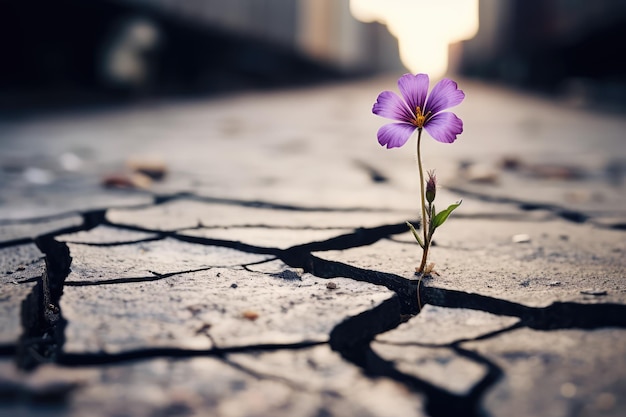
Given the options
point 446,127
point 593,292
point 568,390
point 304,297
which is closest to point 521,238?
point 593,292

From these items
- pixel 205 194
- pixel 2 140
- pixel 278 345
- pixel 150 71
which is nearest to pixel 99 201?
pixel 205 194

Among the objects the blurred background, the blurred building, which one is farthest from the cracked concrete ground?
the blurred building

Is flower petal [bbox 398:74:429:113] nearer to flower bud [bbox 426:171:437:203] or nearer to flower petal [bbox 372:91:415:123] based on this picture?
flower petal [bbox 372:91:415:123]

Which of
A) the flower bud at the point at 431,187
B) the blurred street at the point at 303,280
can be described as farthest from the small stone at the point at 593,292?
the flower bud at the point at 431,187

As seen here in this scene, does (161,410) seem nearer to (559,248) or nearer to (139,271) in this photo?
(139,271)

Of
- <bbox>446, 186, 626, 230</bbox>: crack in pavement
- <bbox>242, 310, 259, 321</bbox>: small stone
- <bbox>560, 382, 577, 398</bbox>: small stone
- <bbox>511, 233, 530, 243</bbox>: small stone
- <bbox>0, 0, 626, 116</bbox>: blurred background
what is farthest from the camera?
<bbox>0, 0, 626, 116</bbox>: blurred background

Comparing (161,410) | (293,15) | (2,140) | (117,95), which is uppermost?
(293,15)
